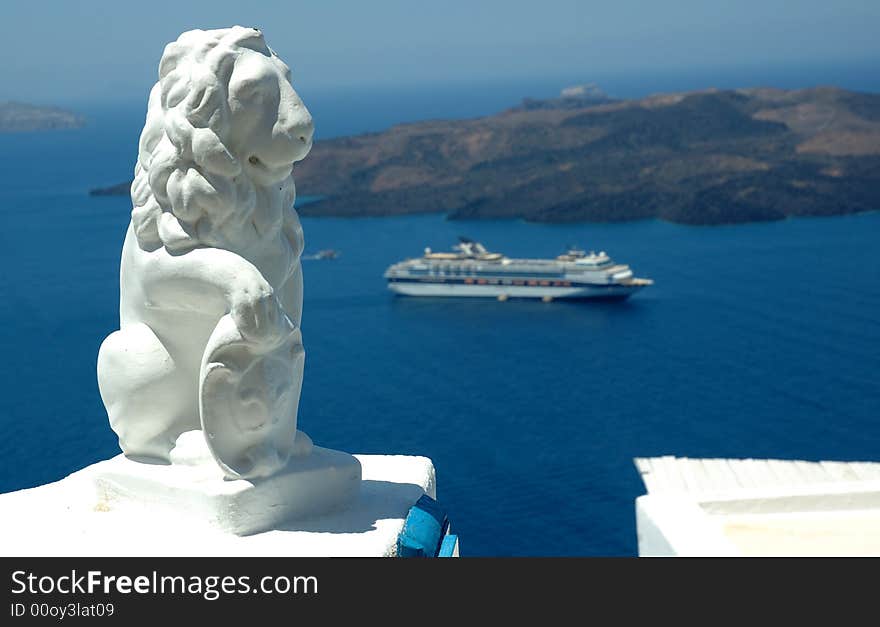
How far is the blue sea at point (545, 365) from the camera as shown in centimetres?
1902

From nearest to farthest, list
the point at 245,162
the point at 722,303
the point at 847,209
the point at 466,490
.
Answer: the point at 245,162
the point at 466,490
the point at 722,303
the point at 847,209

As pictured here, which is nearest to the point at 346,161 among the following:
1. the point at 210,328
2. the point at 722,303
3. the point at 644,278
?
the point at 644,278

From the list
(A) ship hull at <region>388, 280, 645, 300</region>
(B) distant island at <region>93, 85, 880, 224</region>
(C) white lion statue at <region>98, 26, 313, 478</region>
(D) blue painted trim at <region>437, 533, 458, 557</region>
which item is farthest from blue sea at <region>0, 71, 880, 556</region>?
(C) white lion statue at <region>98, 26, 313, 478</region>

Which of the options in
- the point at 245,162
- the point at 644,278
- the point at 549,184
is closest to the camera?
the point at 245,162

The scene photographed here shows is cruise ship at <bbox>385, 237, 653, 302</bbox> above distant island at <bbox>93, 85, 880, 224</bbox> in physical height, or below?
below

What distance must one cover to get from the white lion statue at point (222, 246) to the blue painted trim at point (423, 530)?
0.44m

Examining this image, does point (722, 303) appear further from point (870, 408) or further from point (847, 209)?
point (847, 209)

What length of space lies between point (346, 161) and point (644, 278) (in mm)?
19944

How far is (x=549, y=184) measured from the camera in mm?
45344

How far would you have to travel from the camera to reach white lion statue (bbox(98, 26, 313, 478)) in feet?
11.6

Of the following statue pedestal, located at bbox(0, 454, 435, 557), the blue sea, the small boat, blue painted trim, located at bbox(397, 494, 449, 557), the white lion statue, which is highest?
the white lion statue

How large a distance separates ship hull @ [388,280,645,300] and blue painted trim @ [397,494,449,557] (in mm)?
27458

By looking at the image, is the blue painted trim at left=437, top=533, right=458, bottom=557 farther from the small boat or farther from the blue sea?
the small boat

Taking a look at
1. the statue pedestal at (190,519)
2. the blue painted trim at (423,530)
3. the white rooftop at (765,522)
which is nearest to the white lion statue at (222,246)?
→ the statue pedestal at (190,519)
